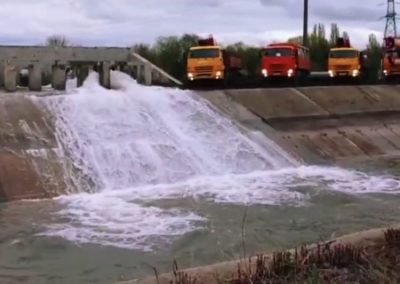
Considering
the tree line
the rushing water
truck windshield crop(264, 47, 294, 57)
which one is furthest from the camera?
the tree line

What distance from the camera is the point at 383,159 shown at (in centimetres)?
2088

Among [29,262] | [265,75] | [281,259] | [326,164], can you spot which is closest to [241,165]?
[326,164]

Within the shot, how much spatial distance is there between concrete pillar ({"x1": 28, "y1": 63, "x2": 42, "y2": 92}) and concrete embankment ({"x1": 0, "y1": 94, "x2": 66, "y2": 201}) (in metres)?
4.34

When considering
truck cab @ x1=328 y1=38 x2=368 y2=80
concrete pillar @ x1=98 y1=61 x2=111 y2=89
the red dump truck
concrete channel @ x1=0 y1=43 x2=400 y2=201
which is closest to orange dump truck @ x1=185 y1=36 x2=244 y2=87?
the red dump truck

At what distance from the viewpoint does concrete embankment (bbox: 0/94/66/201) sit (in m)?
14.3

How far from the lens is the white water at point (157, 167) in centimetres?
1192

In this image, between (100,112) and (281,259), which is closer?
(281,259)

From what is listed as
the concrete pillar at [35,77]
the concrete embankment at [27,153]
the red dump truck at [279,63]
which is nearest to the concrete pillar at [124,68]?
the concrete pillar at [35,77]

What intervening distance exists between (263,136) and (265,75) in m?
12.2

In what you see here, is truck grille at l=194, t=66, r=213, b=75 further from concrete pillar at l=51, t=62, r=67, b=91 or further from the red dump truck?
concrete pillar at l=51, t=62, r=67, b=91

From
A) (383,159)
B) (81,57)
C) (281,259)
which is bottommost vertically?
(383,159)

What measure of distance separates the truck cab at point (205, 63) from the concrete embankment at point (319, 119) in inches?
192

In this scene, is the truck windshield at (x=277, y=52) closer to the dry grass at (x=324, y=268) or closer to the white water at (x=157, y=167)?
the white water at (x=157, y=167)

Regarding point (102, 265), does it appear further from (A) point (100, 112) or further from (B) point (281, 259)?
(A) point (100, 112)
